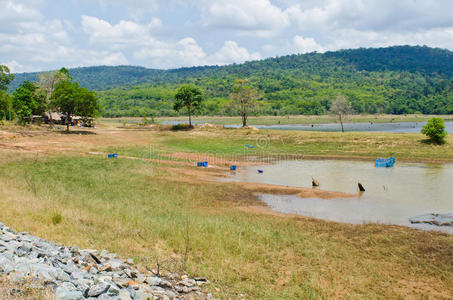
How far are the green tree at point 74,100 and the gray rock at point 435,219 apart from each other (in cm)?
5609

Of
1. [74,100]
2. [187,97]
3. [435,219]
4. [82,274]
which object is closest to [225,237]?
[82,274]

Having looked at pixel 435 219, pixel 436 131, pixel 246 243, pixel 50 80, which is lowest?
pixel 435 219

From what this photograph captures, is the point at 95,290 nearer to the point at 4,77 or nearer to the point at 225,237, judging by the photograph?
the point at 225,237

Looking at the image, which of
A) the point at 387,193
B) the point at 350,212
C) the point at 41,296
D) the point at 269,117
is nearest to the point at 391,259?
the point at 350,212

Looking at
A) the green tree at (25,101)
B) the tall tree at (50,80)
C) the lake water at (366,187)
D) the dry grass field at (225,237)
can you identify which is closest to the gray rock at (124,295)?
the dry grass field at (225,237)

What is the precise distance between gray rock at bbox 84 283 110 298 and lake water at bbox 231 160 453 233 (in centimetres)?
1449

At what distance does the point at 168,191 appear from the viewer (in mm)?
23422

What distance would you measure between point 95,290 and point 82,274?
4.48ft

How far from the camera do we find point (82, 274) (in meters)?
8.28

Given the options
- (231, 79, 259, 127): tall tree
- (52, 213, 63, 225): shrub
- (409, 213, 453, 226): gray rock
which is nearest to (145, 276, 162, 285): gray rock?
(52, 213, 63, 225): shrub

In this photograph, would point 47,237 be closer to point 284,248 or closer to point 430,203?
point 284,248

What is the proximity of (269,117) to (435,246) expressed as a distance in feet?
461

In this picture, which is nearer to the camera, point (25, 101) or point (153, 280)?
point (153, 280)

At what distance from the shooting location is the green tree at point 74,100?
5878 centimetres
